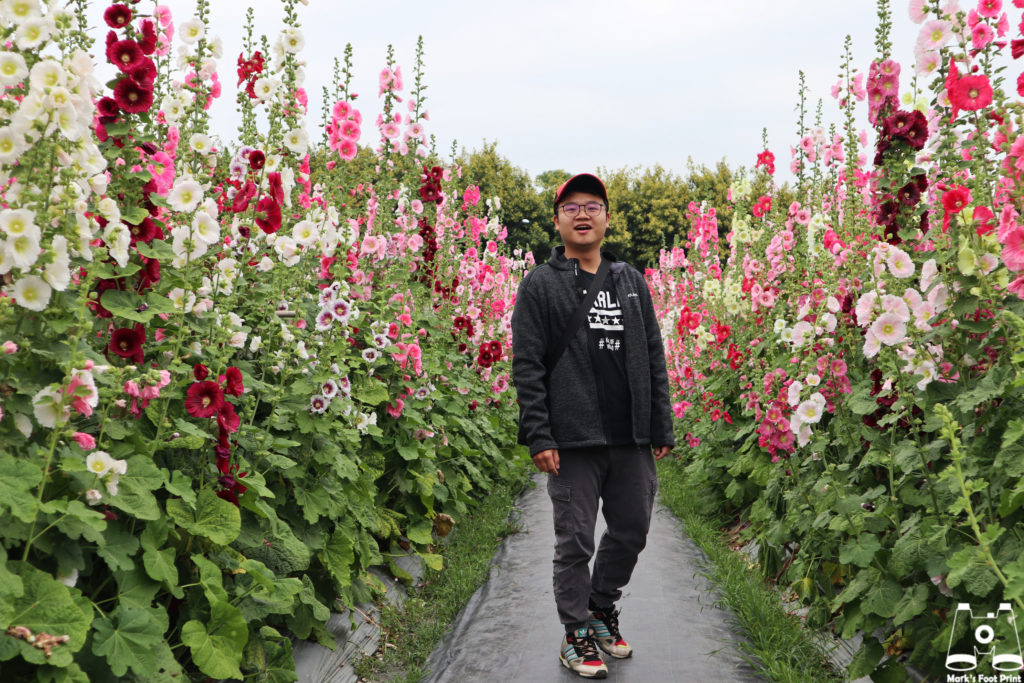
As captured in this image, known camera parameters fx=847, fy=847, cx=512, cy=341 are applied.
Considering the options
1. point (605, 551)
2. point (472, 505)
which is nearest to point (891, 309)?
point (605, 551)

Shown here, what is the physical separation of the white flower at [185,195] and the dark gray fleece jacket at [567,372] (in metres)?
1.37

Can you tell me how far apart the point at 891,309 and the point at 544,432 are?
4.64 ft

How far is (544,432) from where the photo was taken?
354 centimetres

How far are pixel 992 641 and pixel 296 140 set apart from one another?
2971 millimetres

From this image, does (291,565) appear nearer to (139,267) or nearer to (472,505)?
(139,267)

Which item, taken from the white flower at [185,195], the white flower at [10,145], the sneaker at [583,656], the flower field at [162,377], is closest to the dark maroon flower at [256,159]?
the flower field at [162,377]

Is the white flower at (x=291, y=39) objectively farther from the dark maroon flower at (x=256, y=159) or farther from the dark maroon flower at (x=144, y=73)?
the dark maroon flower at (x=144, y=73)

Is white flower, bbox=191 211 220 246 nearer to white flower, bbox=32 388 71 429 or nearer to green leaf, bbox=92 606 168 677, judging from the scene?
white flower, bbox=32 388 71 429

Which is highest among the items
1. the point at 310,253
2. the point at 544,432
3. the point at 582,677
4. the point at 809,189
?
the point at 809,189

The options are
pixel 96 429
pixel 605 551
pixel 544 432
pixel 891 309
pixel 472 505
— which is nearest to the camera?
pixel 96 429

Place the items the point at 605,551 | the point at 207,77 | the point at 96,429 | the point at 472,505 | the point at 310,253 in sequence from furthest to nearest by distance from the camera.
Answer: the point at 472,505
the point at 310,253
the point at 605,551
the point at 207,77
the point at 96,429

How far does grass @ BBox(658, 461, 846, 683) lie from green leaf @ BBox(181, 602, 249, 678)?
2086 mm

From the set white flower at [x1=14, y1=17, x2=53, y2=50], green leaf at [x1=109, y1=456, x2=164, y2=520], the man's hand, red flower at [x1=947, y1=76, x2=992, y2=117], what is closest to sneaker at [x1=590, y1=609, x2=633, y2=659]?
the man's hand

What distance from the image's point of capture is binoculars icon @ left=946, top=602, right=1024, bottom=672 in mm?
2184
